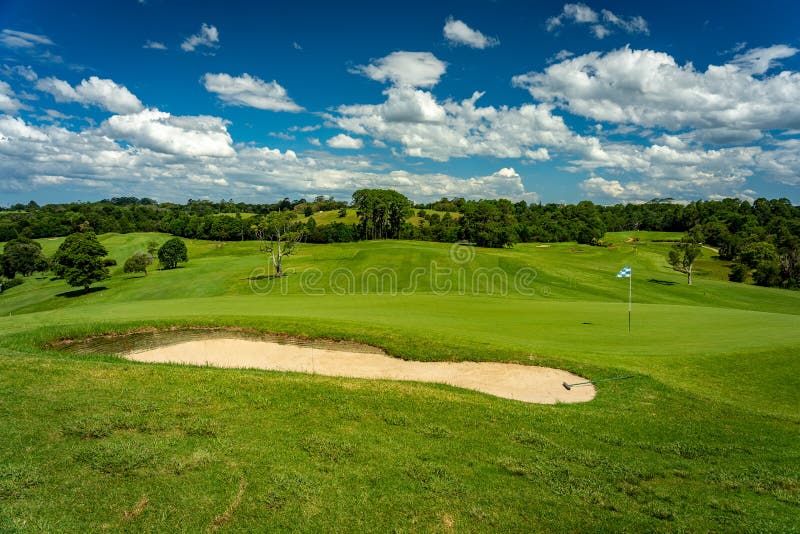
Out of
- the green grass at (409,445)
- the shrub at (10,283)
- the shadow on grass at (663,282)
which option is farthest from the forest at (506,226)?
the green grass at (409,445)

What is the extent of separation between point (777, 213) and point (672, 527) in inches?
7487

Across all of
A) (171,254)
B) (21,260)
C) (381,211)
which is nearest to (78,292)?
(171,254)

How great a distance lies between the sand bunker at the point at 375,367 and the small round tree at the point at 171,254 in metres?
61.2

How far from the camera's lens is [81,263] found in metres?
48.6

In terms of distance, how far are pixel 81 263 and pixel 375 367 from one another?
162 ft

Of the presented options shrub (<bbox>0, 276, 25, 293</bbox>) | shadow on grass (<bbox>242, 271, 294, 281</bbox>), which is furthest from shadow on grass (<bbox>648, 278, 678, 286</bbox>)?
shrub (<bbox>0, 276, 25, 293</bbox>)

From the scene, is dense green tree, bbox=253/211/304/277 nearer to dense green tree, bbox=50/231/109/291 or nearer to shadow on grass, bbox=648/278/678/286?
dense green tree, bbox=50/231/109/291

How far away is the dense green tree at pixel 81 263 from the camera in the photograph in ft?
159

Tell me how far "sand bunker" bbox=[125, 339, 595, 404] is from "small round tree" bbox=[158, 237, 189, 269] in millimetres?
61247

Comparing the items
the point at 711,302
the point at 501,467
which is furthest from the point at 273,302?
the point at 711,302

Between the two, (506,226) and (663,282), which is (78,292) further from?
(506,226)

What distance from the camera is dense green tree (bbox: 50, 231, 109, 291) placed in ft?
159

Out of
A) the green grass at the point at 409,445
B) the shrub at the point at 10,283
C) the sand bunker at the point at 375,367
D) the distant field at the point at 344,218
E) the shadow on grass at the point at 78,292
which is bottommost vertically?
the shrub at the point at 10,283

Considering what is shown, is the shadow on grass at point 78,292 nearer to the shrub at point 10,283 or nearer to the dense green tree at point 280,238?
the dense green tree at point 280,238
